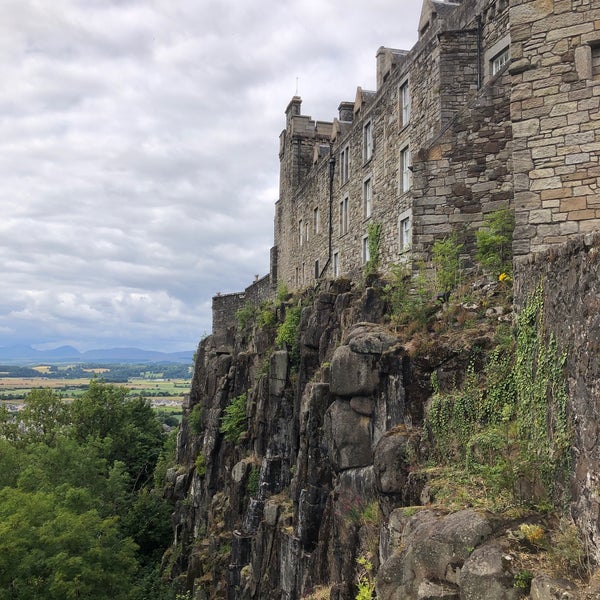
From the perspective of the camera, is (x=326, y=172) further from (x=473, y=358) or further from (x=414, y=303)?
(x=473, y=358)

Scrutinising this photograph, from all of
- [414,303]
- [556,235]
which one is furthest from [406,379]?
[556,235]

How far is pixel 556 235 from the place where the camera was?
10.1 metres

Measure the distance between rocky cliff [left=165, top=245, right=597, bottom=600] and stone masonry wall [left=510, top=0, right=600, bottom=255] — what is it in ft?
6.68

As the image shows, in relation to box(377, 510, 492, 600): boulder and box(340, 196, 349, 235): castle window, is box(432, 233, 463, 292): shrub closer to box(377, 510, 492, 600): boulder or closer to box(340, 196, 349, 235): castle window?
box(377, 510, 492, 600): boulder

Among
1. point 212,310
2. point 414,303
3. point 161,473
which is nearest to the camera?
point 414,303

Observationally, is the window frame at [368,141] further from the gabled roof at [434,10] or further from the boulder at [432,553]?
the boulder at [432,553]

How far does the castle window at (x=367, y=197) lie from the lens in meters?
23.2

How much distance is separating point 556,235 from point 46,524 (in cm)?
1963

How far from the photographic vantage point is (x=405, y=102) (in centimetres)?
1986

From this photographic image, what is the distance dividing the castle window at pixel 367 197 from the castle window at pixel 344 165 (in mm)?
2413

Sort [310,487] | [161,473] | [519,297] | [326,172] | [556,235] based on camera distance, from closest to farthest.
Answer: [519,297]
[556,235]
[310,487]
[326,172]
[161,473]

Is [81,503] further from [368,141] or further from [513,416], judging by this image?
[513,416]

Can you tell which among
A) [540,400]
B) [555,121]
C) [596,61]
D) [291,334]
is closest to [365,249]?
[291,334]

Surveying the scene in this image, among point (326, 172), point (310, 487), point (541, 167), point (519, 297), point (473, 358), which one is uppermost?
point (326, 172)
